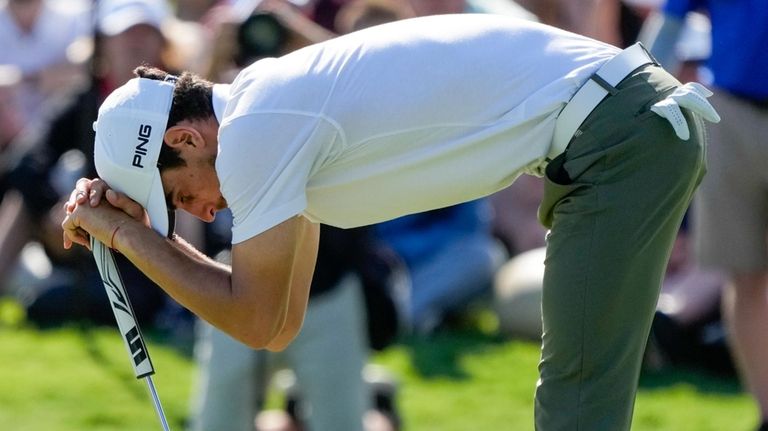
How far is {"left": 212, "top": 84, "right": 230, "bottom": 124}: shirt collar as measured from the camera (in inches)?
154

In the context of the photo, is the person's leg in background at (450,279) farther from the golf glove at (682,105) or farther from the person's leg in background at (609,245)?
the golf glove at (682,105)

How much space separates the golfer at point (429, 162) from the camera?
12.4 feet

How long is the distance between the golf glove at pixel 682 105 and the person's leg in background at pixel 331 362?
1.91 meters

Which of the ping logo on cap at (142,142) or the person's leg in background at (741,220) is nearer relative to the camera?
the ping logo on cap at (142,142)

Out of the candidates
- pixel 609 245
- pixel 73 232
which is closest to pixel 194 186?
pixel 73 232

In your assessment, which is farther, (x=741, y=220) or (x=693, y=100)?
(x=741, y=220)

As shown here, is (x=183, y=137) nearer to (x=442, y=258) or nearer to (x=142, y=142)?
(x=142, y=142)

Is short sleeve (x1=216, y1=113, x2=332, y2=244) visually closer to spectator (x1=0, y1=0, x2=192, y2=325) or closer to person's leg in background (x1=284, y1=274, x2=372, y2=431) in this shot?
person's leg in background (x1=284, y1=274, x2=372, y2=431)

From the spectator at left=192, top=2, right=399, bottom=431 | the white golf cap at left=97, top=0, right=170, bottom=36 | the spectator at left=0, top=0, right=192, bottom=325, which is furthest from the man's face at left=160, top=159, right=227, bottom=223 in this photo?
the white golf cap at left=97, top=0, right=170, bottom=36

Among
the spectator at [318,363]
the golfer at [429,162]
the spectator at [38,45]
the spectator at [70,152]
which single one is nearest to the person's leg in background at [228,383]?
the spectator at [318,363]

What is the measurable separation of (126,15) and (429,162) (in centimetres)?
474

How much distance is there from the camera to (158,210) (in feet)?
13.0

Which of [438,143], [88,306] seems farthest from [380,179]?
[88,306]

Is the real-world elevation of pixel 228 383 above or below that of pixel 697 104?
A: below
